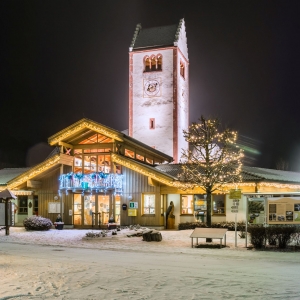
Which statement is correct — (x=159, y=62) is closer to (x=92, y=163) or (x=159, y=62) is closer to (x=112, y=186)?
(x=92, y=163)

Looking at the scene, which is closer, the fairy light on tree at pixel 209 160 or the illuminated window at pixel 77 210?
the fairy light on tree at pixel 209 160

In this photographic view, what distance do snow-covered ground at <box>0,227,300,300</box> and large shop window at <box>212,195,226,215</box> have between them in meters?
10.8

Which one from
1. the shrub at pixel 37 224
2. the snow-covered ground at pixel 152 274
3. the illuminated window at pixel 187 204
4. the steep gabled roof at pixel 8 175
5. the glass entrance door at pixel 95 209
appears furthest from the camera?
the steep gabled roof at pixel 8 175

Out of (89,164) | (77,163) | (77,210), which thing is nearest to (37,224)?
(77,210)

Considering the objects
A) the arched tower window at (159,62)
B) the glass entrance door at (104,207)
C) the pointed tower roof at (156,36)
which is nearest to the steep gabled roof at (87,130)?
the glass entrance door at (104,207)

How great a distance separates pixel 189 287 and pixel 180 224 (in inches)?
805

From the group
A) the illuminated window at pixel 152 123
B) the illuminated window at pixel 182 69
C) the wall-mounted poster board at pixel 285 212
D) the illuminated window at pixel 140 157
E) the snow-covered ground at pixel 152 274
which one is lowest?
the snow-covered ground at pixel 152 274

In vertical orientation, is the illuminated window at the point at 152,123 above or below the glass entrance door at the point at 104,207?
above

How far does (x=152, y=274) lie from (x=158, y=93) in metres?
38.6

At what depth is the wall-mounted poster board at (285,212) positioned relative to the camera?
65.0 feet

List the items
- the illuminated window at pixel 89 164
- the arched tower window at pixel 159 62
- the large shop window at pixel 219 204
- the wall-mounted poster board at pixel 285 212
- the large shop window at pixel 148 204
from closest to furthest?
the wall-mounted poster board at pixel 285 212, the large shop window at pixel 219 204, the large shop window at pixel 148 204, the illuminated window at pixel 89 164, the arched tower window at pixel 159 62

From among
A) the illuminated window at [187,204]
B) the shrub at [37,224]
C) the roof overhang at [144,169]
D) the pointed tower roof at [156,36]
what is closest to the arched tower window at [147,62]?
the pointed tower roof at [156,36]

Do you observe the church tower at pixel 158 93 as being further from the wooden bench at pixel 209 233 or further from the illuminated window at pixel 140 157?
the wooden bench at pixel 209 233

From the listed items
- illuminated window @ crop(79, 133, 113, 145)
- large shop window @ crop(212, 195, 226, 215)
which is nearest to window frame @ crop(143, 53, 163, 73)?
illuminated window @ crop(79, 133, 113, 145)
